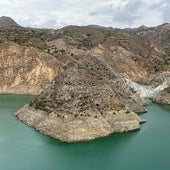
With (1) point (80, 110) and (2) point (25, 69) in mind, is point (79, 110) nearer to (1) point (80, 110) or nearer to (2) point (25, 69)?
(1) point (80, 110)

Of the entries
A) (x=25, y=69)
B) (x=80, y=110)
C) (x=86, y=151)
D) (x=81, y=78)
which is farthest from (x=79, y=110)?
(x=25, y=69)

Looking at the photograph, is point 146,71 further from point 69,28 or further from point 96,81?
point 96,81

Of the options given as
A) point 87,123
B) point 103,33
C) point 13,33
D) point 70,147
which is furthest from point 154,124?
point 103,33

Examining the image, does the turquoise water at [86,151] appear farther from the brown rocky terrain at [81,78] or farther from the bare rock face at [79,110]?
the brown rocky terrain at [81,78]

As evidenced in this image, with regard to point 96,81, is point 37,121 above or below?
below

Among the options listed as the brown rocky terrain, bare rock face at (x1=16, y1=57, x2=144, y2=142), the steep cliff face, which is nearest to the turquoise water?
bare rock face at (x1=16, y1=57, x2=144, y2=142)

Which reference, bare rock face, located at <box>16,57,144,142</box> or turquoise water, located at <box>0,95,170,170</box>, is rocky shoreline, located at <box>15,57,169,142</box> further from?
turquoise water, located at <box>0,95,170,170</box>

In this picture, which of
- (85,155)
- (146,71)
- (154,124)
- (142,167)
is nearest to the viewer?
(142,167)
